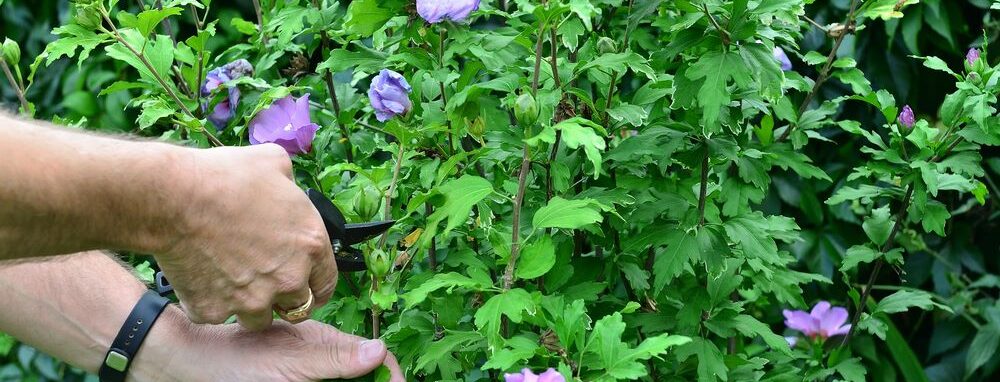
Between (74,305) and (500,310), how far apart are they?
2.29 feet

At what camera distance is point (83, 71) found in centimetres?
362

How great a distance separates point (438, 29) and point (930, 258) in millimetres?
2019

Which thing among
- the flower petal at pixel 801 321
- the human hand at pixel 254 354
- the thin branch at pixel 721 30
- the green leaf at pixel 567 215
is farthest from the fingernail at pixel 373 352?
the flower petal at pixel 801 321

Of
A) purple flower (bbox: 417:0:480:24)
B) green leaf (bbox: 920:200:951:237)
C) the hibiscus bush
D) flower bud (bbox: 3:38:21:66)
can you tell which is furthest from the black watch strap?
green leaf (bbox: 920:200:951:237)

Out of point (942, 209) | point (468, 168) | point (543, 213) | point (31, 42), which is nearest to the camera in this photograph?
point (543, 213)

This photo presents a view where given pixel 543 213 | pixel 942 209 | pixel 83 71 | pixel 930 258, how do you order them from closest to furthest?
pixel 543 213, pixel 942 209, pixel 930 258, pixel 83 71

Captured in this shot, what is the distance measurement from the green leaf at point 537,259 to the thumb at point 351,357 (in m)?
0.21

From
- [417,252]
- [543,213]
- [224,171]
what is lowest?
[417,252]

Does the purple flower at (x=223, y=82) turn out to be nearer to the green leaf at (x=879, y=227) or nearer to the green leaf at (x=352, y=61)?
the green leaf at (x=352, y=61)

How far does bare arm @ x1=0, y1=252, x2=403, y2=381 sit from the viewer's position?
1476mm

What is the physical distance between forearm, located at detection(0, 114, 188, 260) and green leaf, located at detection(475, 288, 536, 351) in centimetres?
36

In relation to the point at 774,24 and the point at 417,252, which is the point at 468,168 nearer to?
the point at 417,252

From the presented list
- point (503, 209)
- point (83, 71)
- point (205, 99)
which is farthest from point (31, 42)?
point (503, 209)

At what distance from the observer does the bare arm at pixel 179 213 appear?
1.11 metres
